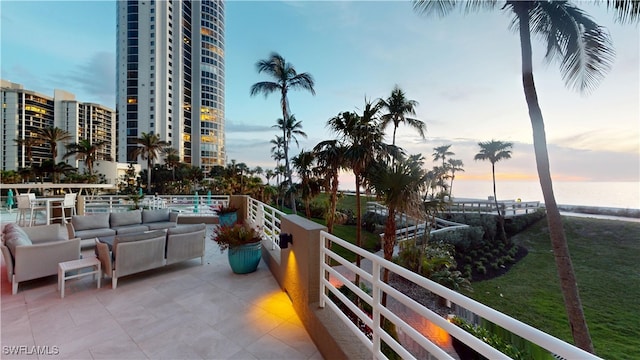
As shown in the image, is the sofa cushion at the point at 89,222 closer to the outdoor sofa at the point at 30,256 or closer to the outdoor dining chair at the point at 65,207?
the outdoor sofa at the point at 30,256

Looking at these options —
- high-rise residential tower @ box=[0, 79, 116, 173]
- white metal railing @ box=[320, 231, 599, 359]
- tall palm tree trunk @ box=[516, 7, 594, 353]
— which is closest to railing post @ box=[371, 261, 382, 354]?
white metal railing @ box=[320, 231, 599, 359]

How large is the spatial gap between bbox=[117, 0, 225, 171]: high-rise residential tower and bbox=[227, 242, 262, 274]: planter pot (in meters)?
48.4

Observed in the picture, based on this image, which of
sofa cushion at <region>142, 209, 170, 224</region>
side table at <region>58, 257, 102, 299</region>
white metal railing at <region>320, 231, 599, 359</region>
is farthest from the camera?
sofa cushion at <region>142, 209, 170, 224</region>

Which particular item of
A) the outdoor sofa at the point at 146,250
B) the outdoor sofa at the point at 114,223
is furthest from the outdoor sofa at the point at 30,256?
the outdoor sofa at the point at 114,223

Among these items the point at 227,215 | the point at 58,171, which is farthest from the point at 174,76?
the point at 227,215

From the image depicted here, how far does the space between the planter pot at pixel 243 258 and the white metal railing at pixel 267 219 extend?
1.50ft

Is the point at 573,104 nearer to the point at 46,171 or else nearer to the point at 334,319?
the point at 334,319

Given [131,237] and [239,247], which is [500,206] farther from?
[131,237]

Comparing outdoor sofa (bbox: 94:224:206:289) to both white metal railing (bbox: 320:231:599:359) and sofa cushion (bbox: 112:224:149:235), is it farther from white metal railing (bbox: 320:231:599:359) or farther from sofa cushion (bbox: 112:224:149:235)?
white metal railing (bbox: 320:231:599:359)

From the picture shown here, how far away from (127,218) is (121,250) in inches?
123

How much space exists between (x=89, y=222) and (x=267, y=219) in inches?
151

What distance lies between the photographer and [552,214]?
167 inches

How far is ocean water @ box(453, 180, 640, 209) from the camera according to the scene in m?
22.1

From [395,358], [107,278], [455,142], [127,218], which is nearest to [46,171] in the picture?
[127,218]
